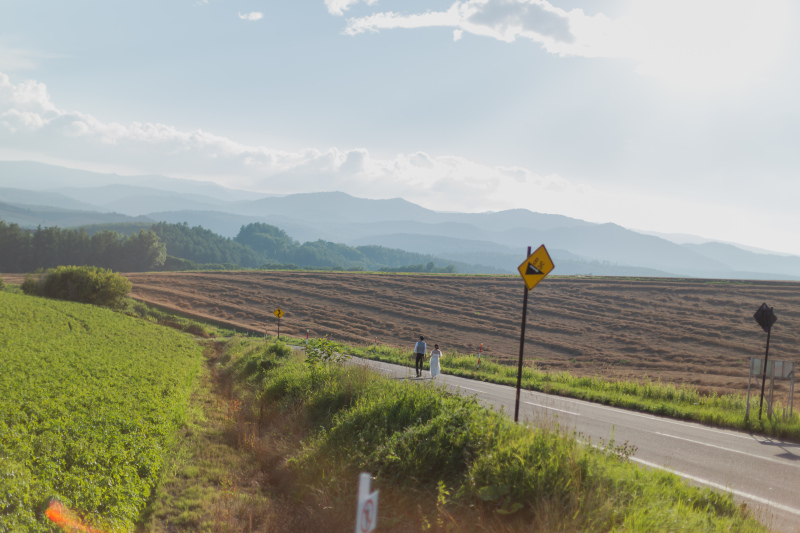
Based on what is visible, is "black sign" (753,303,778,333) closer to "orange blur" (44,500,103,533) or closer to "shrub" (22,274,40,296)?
"orange blur" (44,500,103,533)

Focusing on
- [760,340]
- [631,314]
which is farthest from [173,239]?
[760,340]

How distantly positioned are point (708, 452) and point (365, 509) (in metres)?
9.86

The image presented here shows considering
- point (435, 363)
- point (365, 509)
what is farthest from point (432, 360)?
point (365, 509)

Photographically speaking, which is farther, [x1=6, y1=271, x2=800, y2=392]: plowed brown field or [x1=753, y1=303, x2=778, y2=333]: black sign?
[x1=6, y1=271, x2=800, y2=392]: plowed brown field

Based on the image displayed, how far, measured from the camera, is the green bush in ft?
140

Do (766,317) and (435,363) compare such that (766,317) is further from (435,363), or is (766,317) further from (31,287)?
(31,287)

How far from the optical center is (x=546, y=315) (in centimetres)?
5000

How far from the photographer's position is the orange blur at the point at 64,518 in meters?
5.80

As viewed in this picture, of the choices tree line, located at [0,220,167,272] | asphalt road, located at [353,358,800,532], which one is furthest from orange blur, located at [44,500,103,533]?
tree line, located at [0,220,167,272]

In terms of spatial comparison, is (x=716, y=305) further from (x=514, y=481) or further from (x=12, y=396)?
(x=12, y=396)

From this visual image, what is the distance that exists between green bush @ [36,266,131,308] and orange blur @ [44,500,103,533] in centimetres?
4365

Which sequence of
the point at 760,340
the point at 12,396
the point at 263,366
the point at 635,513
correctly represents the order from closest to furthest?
the point at 635,513 < the point at 12,396 < the point at 263,366 < the point at 760,340

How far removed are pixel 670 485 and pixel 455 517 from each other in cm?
330

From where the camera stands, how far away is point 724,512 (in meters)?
6.22
